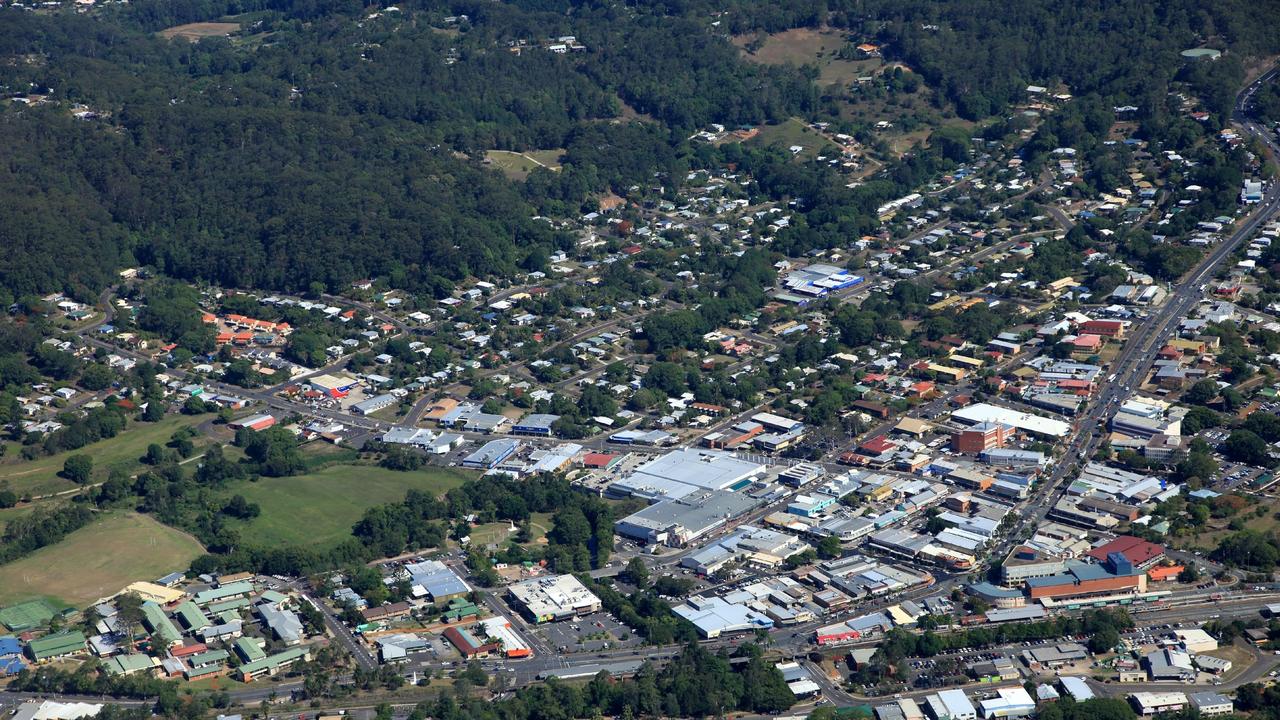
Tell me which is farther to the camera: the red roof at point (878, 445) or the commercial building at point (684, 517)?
the red roof at point (878, 445)

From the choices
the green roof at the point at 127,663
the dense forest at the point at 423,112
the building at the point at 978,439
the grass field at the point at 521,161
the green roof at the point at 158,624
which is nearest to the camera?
the green roof at the point at 127,663

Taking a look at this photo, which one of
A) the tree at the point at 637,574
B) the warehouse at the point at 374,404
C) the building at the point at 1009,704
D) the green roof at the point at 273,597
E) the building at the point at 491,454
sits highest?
the green roof at the point at 273,597

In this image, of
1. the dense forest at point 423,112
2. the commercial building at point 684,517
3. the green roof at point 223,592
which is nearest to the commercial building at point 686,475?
the commercial building at point 684,517

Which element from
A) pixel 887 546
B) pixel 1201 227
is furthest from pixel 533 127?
pixel 887 546

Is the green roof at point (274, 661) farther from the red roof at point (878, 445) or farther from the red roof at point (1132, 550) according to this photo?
the red roof at point (1132, 550)

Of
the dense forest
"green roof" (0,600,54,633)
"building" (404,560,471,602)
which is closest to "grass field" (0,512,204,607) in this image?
"green roof" (0,600,54,633)

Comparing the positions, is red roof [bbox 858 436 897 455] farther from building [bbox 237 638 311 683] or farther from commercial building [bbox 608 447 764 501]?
building [bbox 237 638 311 683]

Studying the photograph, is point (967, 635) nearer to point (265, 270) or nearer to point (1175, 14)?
point (265, 270)
